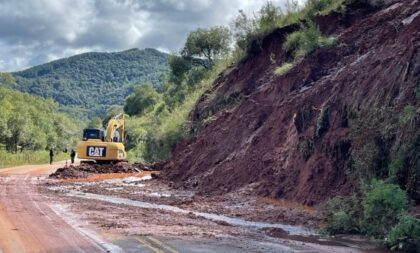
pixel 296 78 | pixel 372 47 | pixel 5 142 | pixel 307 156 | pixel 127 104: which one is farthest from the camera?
pixel 127 104

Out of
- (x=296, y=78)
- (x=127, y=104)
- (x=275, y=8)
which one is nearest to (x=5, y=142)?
(x=127, y=104)

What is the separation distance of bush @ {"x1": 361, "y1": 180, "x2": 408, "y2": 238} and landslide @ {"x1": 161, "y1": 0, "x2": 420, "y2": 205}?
144 centimetres

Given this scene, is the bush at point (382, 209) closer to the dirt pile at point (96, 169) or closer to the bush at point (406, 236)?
the bush at point (406, 236)

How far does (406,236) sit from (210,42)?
134 feet

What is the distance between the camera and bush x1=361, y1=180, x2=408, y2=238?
12.0 m

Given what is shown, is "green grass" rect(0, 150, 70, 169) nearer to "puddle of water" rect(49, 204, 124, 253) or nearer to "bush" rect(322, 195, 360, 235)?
"puddle of water" rect(49, 204, 124, 253)

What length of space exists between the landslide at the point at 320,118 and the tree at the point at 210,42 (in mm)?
21126

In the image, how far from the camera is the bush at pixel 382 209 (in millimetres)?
11953

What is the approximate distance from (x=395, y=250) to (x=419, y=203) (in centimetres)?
238

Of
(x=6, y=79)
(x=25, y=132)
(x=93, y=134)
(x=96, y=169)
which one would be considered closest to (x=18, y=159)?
(x=93, y=134)

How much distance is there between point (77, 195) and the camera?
70.3ft

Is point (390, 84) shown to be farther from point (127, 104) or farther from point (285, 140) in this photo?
point (127, 104)

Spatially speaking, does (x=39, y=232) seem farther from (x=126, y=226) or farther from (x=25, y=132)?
(x=25, y=132)

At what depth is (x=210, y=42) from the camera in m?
50.6
